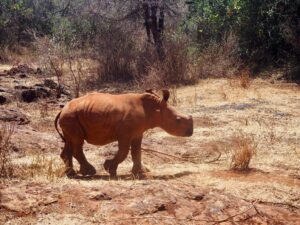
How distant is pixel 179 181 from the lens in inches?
256

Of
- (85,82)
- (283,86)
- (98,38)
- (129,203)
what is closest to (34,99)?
(85,82)

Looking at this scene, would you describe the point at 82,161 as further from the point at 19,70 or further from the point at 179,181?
the point at 19,70

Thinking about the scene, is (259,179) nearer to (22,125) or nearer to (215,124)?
(215,124)

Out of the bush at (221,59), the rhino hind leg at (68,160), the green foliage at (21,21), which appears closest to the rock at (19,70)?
the bush at (221,59)

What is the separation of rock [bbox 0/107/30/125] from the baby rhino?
3693 millimetres

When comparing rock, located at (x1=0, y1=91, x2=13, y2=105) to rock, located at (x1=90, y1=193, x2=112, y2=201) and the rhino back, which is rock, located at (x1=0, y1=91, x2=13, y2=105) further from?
rock, located at (x1=90, y1=193, x2=112, y2=201)

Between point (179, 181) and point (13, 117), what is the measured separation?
5324 mm

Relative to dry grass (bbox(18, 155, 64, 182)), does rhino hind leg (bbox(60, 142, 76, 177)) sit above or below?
below

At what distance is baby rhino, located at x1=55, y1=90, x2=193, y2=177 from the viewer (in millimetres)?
7070

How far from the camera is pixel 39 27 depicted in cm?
2953

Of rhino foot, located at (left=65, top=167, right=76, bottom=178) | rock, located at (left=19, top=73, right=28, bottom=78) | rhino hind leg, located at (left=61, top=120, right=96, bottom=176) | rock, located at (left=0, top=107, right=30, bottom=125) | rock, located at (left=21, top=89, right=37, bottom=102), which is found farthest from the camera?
rock, located at (left=19, top=73, right=28, bottom=78)

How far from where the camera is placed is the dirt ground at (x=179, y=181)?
5168 millimetres

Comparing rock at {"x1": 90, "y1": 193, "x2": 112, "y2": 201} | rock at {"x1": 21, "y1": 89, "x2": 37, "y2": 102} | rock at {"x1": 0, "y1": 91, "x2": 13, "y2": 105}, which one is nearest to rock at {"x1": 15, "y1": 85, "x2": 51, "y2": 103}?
rock at {"x1": 21, "y1": 89, "x2": 37, "y2": 102}

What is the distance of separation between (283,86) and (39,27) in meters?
17.1
